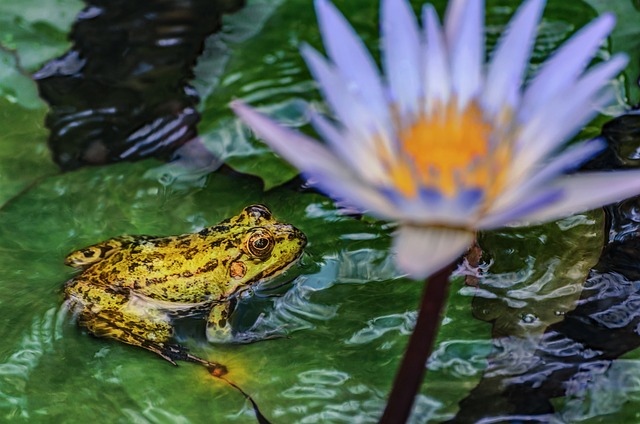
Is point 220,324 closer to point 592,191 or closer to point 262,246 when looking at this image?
point 262,246

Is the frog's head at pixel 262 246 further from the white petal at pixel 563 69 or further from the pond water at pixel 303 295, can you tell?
the white petal at pixel 563 69

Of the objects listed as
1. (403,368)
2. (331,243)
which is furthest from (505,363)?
(403,368)

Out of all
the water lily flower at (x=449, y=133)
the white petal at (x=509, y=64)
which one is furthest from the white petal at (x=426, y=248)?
the white petal at (x=509, y=64)

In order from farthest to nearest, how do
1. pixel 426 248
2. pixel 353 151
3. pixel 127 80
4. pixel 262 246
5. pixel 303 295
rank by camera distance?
pixel 127 80 < pixel 262 246 < pixel 303 295 < pixel 353 151 < pixel 426 248

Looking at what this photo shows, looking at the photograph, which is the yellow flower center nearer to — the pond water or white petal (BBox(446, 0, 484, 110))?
white petal (BBox(446, 0, 484, 110))

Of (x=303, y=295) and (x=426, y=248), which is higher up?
(x=426, y=248)

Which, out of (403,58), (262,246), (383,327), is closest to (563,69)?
(403,58)
